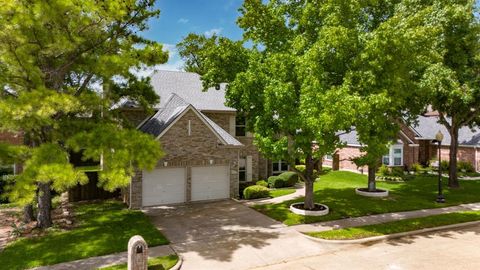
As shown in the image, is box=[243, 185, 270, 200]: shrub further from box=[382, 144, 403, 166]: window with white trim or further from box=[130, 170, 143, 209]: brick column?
box=[382, 144, 403, 166]: window with white trim

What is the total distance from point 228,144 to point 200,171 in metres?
2.41

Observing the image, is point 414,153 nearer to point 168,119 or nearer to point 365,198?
point 365,198

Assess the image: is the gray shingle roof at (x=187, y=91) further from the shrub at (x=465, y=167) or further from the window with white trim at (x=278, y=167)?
the shrub at (x=465, y=167)

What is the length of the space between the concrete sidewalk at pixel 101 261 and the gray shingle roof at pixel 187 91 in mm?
13484

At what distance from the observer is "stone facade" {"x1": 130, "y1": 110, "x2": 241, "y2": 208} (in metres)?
19.4

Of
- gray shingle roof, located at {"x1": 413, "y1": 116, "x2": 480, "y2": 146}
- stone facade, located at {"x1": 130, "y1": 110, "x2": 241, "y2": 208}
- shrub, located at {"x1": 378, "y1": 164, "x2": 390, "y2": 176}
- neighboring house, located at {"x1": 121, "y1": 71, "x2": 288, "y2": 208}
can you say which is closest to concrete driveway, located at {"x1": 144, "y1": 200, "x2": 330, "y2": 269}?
neighboring house, located at {"x1": 121, "y1": 71, "x2": 288, "y2": 208}

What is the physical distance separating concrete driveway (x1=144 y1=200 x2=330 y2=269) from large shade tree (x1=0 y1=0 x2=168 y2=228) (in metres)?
3.75

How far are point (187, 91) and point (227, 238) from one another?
15.2 metres

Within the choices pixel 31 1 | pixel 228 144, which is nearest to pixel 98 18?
pixel 31 1

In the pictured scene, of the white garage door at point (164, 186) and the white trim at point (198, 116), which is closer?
the white trim at point (198, 116)

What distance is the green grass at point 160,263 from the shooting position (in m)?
10.5

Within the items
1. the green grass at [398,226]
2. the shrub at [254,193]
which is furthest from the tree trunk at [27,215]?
the green grass at [398,226]

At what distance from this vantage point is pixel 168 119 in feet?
65.9

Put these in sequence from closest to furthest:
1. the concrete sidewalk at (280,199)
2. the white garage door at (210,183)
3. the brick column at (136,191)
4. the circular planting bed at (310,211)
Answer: the circular planting bed at (310,211), the brick column at (136,191), the white garage door at (210,183), the concrete sidewalk at (280,199)
